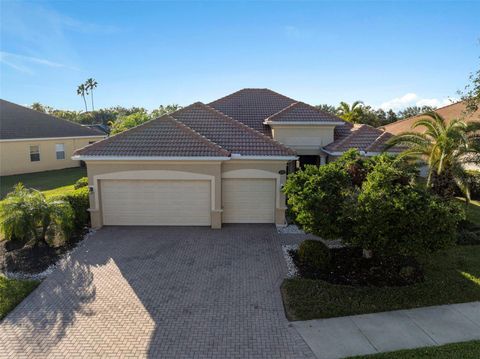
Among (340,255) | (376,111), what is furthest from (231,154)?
(376,111)

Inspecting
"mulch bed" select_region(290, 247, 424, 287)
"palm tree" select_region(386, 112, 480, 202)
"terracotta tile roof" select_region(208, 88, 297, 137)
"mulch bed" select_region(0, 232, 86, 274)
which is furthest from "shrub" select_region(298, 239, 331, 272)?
"terracotta tile roof" select_region(208, 88, 297, 137)

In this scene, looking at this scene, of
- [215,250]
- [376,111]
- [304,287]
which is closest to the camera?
[304,287]

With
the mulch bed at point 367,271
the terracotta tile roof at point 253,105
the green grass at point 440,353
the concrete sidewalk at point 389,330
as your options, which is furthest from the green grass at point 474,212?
the terracotta tile roof at point 253,105

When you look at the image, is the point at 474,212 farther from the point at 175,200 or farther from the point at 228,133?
the point at 175,200

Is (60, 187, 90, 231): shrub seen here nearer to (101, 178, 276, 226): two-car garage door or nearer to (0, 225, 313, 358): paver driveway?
(101, 178, 276, 226): two-car garage door

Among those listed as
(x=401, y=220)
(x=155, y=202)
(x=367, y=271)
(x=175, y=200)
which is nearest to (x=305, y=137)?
(x=175, y=200)

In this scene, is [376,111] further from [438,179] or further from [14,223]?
[14,223]
